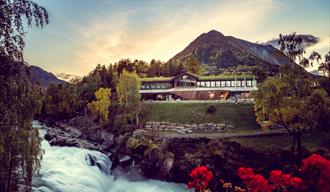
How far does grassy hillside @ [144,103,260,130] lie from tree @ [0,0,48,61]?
46276 millimetres

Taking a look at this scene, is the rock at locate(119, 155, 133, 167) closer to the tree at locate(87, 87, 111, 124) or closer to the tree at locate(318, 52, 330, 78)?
the tree at locate(87, 87, 111, 124)

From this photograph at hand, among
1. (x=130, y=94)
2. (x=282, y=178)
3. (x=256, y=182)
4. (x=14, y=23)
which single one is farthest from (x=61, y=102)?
(x=282, y=178)

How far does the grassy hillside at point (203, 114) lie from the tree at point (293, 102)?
1315cm

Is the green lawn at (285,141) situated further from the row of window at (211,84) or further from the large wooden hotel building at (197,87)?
the row of window at (211,84)

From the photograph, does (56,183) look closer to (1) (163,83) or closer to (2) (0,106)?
(2) (0,106)

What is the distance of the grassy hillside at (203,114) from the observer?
59322mm

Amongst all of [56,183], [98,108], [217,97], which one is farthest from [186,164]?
[217,97]

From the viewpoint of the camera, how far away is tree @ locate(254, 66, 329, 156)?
40.1 meters

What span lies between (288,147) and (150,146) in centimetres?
1966

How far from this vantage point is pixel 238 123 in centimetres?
5809

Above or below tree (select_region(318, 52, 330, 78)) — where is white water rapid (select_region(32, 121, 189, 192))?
below

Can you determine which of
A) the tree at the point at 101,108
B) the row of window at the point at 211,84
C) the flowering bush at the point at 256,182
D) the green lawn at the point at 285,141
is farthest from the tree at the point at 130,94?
the flowering bush at the point at 256,182

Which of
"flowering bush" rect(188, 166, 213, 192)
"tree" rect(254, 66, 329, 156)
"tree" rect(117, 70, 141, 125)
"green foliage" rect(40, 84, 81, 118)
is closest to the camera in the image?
"flowering bush" rect(188, 166, 213, 192)

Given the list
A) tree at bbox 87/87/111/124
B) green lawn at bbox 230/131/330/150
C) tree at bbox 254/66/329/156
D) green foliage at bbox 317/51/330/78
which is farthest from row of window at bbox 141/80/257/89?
tree at bbox 254/66/329/156
